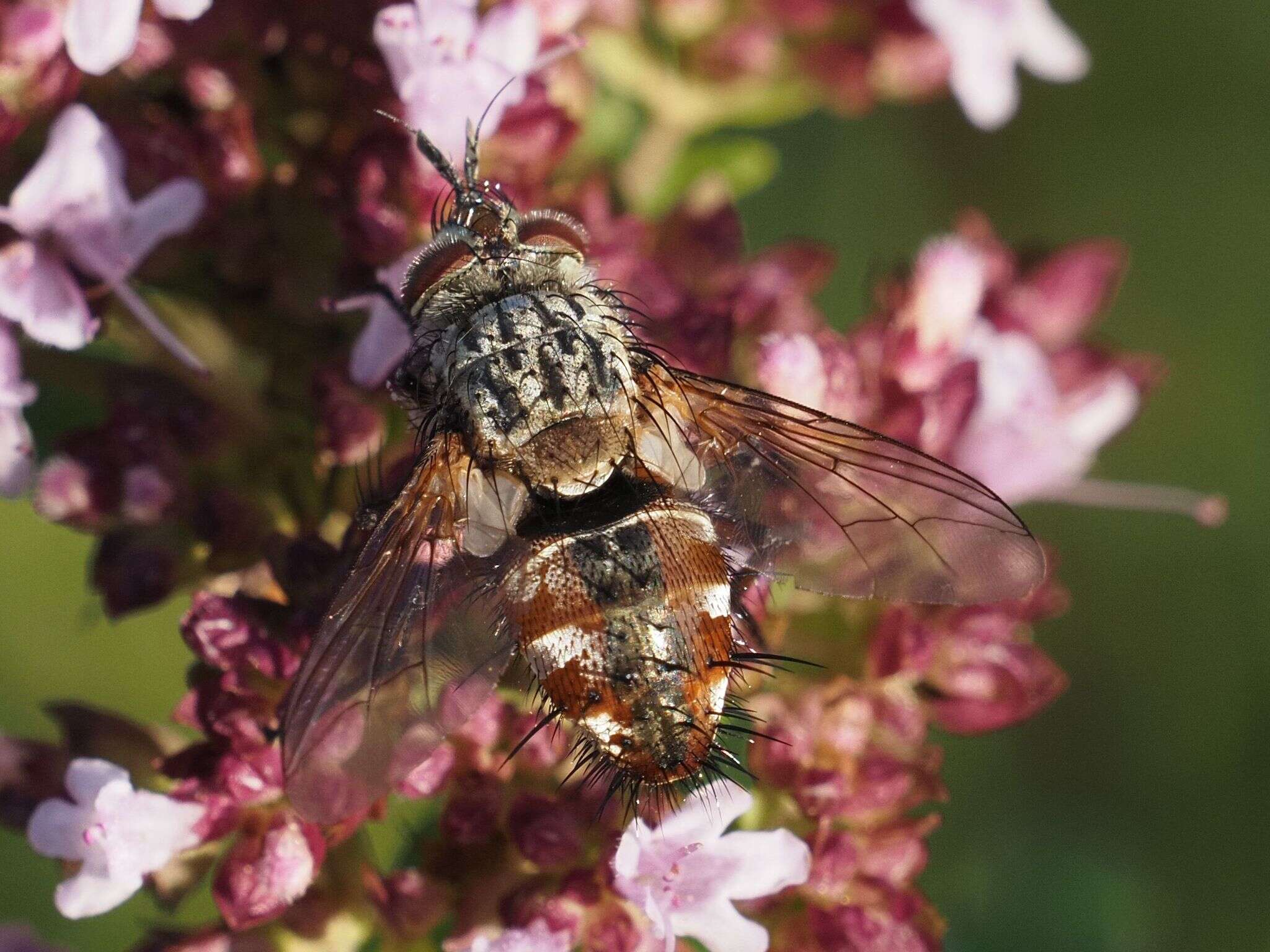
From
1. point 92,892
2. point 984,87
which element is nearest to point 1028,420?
point 984,87

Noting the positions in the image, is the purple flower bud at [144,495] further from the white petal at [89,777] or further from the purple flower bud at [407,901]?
the purple flower bud at [407,901]

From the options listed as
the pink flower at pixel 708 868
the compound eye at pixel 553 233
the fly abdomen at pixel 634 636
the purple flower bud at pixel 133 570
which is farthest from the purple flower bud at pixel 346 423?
the pink flower at pixel 708 868

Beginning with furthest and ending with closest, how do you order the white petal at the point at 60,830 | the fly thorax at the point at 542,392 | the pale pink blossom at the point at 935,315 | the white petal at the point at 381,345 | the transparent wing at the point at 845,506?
1. the pale pink blossom at the point at 935,315
2. the white petal at the point at 381,345
3. the white petal at the point at 60,830
4. the transparent wing at the point at 845,506
5. the fly thorax at the point at 542,392

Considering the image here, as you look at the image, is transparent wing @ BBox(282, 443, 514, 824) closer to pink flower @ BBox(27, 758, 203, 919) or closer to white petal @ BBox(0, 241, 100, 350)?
pink flower @ BBox(27, 758, 203, 919)

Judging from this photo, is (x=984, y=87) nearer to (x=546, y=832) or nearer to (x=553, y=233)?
(x=553, y=233)

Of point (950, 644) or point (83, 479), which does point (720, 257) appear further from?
point (83, 479)

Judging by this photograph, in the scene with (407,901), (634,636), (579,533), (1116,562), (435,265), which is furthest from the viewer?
(1116,562)

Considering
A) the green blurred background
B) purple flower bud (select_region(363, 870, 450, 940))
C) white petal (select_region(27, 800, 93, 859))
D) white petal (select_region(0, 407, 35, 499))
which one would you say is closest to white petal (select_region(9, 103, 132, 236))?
white petal (select_region(0, 407, 35, 499))
